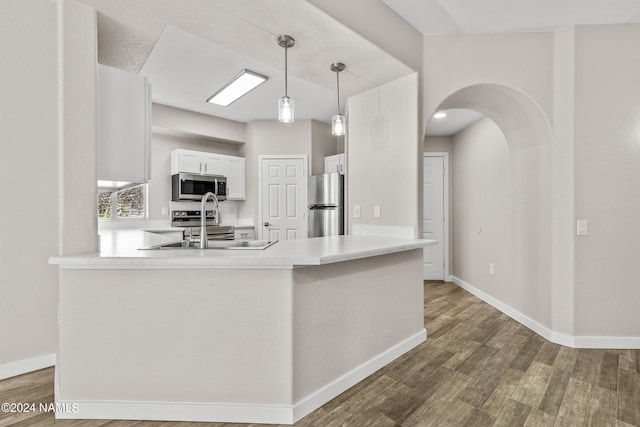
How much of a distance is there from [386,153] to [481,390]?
1.92 m

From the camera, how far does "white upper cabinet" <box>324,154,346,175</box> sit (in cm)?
483

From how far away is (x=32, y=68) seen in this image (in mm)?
2225

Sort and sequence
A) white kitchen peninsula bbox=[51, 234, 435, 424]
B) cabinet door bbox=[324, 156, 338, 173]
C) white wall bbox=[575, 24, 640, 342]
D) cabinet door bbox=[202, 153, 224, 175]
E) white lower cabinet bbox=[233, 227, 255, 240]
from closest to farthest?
white kitchen peninsula bbox=[51, 234, 435, 424] → white wall bbox=[575, 24, 640, 342] → cabinet door bbox=[202, 153, 224, 175] → cabinet door bbox=[324, 156, 338, 173] → white lower cabinet bbox=[233, 227, 255, 240]

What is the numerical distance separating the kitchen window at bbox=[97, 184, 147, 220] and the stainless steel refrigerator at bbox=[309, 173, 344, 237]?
2.40 meters

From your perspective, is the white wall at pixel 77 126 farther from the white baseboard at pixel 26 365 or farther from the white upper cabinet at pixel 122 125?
the white baseboard at pixel 26 365

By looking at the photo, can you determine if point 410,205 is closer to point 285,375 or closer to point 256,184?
point 285,375

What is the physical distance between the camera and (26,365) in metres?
2.22

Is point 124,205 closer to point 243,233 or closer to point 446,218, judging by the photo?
point 243,233

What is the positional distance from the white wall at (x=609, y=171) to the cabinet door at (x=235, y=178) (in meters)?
4.32

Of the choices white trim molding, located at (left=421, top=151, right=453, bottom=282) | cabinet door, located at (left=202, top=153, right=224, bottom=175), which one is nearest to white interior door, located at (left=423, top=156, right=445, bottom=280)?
white trim molding, located at (left=421, top=151, right=453, bottom=282)

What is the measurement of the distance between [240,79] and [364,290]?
9.40 feet

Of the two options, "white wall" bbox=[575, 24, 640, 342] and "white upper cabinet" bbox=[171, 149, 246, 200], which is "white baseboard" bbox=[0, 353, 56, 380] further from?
"white wall" bbox=[575, 24, 640, 342]

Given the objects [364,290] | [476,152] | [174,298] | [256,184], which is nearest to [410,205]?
[364,290]

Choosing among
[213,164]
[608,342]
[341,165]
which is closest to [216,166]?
[213,164]
